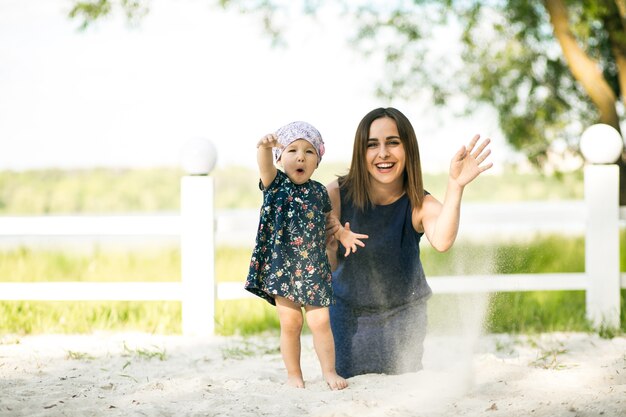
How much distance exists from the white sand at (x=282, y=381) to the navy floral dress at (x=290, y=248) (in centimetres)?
48

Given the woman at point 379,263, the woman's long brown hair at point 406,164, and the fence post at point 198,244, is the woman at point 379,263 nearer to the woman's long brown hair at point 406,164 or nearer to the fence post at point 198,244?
the woman's long brown hair at point 406,164

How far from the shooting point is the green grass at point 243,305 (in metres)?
4.82

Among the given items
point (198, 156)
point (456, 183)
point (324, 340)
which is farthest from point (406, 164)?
point (198, 156)

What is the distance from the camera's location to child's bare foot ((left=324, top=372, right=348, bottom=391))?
3576mm

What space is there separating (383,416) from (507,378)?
38.6 inches

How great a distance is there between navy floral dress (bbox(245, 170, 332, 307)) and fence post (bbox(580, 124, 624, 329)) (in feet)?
8.80

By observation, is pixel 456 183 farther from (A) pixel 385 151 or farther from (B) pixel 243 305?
(B) pixel 243 305

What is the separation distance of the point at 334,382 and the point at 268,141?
3.80ft

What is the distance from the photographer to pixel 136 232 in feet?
18.0

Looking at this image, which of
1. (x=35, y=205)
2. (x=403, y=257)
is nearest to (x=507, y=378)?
(x=403, y=257)

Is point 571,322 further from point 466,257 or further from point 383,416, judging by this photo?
point 383,416

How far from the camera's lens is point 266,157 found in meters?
3.43

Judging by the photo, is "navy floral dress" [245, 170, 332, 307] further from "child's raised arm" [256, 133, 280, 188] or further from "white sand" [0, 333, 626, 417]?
"white sand" [0, 333, 626, 417]

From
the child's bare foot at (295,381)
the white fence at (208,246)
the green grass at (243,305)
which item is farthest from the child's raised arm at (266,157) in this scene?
the white fence at (208,246)
